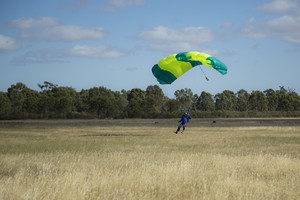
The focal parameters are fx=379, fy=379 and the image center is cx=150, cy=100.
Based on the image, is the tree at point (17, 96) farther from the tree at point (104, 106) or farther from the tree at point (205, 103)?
the tree at point (205, 103)

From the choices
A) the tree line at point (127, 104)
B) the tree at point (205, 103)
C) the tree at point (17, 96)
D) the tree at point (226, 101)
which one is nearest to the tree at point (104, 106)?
the tree line at point (127, 104)

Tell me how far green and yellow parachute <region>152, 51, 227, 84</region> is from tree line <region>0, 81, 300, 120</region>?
193 feet

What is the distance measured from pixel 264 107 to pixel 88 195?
134 metres

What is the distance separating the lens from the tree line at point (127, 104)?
288 ft

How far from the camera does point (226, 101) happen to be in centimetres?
Result: 14038

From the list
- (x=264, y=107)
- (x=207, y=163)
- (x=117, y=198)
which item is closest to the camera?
(x=117, y=198)

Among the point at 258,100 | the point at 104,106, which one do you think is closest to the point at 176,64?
the point at 104,106

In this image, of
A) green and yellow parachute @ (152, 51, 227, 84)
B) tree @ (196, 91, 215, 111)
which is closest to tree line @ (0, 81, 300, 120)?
tree @ (196, 91, 215, 111)

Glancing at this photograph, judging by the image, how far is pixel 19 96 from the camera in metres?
116

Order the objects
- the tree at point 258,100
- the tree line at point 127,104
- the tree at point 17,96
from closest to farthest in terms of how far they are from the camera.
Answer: the tree line at point 127,104 → the tree at point 17,96 → the tree at point 258,100

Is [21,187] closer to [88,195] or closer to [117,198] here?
[88,195]

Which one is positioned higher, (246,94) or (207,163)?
(246,94)

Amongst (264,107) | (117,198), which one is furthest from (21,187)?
(264,107)

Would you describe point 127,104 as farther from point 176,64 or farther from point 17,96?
point 176,64
